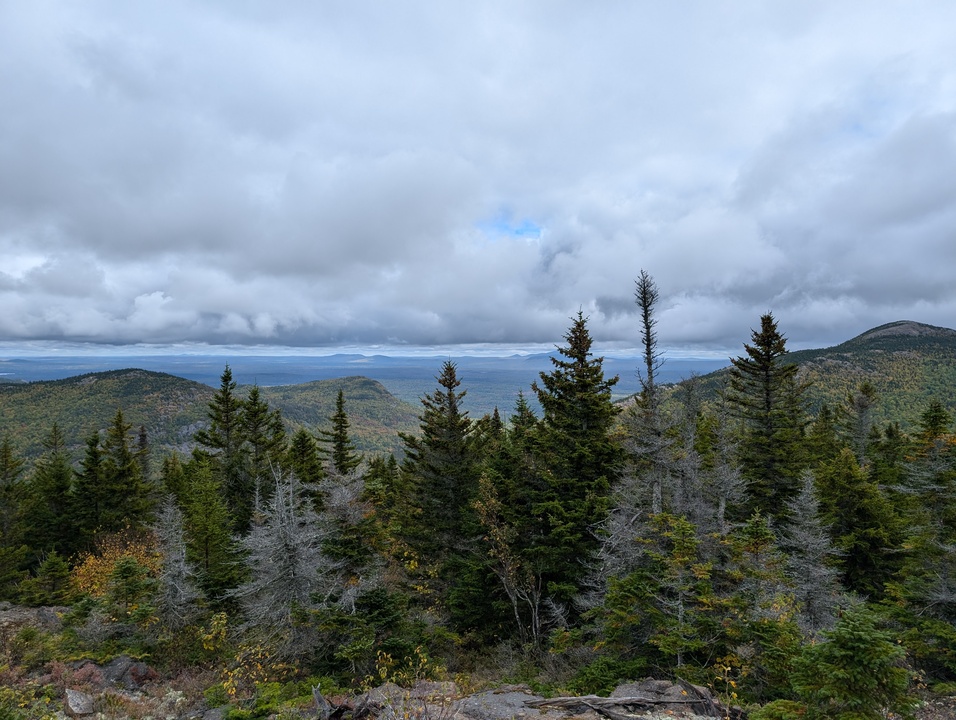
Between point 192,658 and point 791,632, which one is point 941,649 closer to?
point 791,632

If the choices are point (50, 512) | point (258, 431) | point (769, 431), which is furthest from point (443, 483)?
point (50, 512)

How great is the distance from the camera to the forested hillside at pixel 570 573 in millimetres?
11789

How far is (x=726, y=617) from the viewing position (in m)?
11.8

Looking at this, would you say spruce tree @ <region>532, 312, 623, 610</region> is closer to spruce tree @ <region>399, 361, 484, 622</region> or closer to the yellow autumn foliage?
spruce tree @ <region>399, 361, 484, 622</region>

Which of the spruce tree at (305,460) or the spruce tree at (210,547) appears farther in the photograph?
the spruce tree at (305,460)

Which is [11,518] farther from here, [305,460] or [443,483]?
[443,483]

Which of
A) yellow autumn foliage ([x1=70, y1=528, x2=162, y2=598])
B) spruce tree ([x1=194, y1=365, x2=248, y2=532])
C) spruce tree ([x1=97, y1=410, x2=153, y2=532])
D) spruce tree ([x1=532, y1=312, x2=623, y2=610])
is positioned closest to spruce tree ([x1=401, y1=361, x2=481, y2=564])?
spruce tree ([x1=532, y1=312, x2=623, y2=610])

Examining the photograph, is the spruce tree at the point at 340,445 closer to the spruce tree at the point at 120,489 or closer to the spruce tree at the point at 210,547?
the spruce tree at the point at 120,489

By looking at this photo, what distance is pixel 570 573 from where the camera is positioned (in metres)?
19.2

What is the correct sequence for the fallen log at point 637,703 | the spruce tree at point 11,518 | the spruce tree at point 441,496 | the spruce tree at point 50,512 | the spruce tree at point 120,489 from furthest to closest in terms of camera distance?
1. the spruce tree at point 120,489
2. the spruce tree at point 50,512
3. the spruce tree at point 11,518
4. the spruce tree at point 441,496
5. the fallen log at point 637,703

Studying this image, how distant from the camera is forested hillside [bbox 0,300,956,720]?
1179cm

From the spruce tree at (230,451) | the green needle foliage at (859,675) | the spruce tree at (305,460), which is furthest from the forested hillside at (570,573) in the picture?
the spruce tree at (305,460)

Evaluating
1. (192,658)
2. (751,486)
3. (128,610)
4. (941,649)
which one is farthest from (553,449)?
(128,610)

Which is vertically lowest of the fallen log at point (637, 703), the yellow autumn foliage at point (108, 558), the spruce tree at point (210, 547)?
the yellow autumn foliage at point (108, 558)
